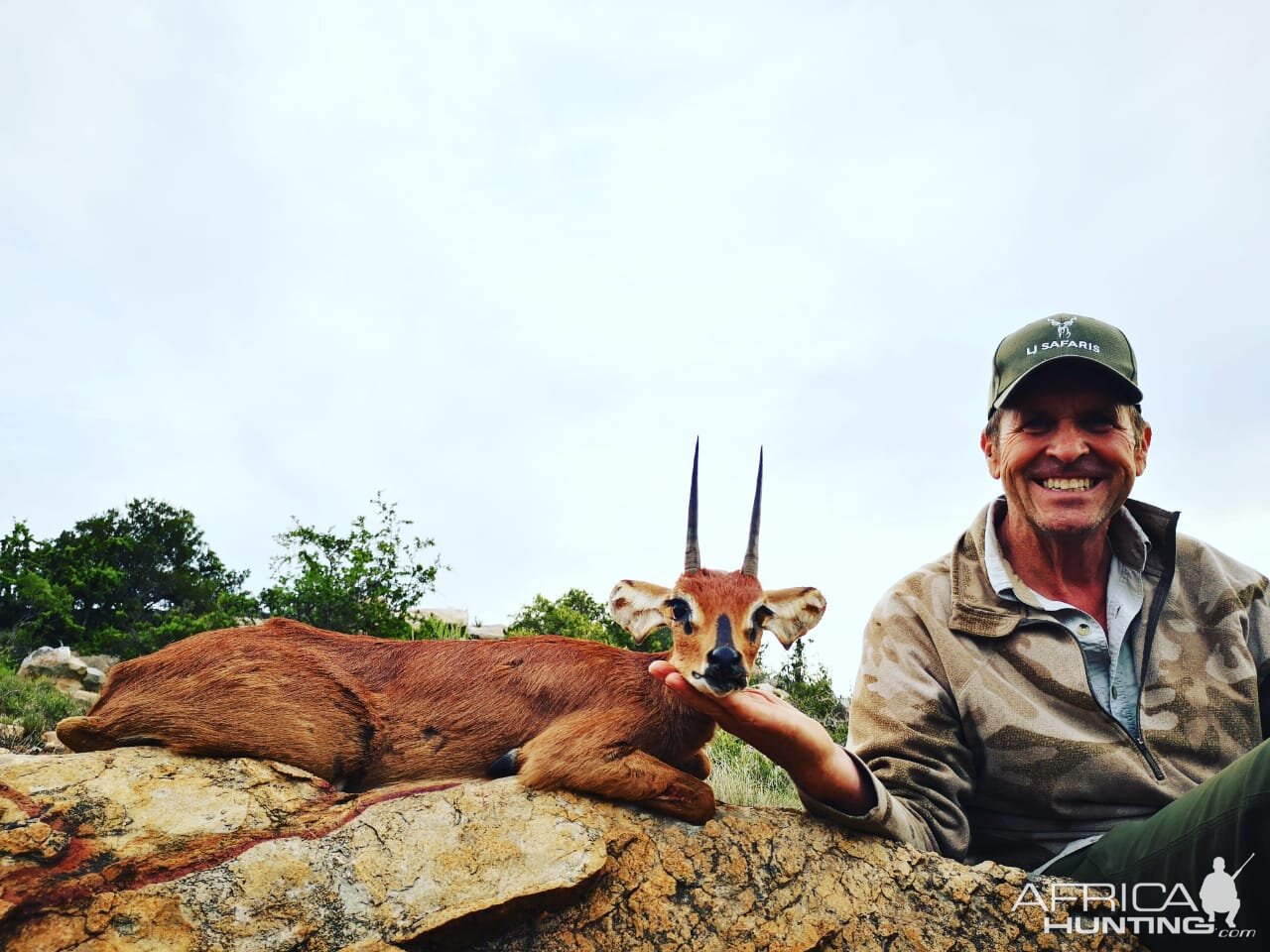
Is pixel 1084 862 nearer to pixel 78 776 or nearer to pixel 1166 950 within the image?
pixel 1166 950

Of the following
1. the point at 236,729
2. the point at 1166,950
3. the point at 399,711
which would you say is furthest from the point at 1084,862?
the point at 236,729

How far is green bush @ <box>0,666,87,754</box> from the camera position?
1188 centimetres

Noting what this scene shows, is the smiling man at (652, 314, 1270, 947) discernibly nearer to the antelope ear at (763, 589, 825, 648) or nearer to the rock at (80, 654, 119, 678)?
the antelope ear at (763, 589, 825, 648)

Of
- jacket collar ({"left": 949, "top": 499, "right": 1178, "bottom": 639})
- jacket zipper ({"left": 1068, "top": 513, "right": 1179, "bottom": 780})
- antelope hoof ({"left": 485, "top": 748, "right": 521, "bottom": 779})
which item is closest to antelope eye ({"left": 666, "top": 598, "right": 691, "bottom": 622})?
antelope hoof ({"left": 485, "top": 748, "right": 521, "bottom": 779})

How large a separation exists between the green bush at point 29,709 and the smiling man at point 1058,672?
10502 millimetres

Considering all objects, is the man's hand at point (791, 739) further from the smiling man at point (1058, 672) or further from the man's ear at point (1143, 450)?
the man's ear at point (1143, 450)

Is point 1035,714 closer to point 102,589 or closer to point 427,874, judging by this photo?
point 427,874

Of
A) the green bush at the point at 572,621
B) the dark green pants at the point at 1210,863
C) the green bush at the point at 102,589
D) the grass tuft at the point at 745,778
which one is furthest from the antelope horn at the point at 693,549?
the green bush at the point at 102,589

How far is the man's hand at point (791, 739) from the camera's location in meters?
4.28

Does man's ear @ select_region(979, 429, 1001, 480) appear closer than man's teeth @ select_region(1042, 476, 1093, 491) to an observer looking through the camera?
No

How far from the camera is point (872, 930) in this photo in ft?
14.1

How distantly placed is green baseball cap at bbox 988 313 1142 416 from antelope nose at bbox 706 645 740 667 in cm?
254

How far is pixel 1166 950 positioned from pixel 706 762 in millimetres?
2302

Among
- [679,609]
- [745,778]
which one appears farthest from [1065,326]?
[745,778]
